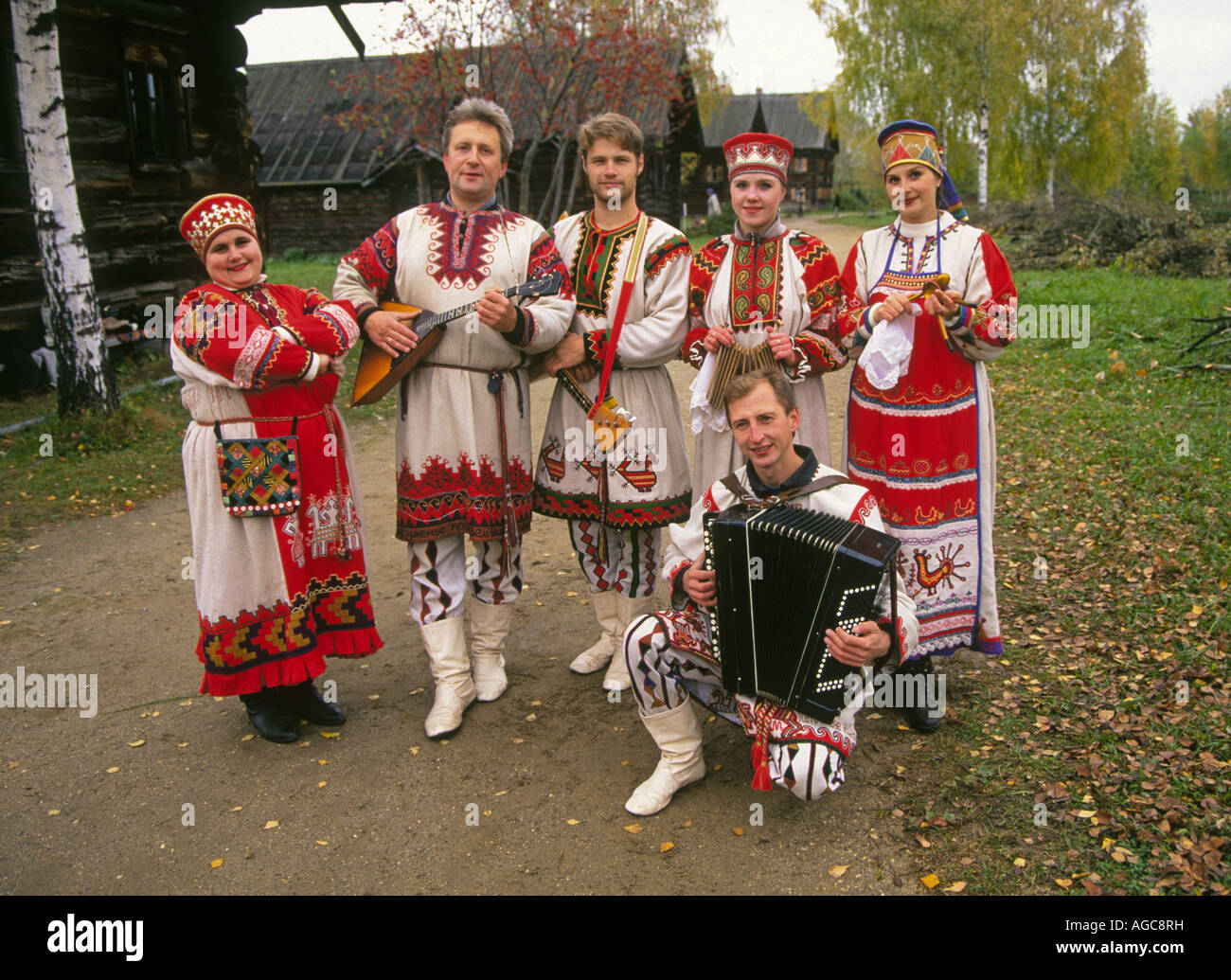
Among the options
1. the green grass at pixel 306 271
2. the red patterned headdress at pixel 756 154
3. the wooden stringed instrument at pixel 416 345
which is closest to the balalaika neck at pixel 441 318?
the wooden stringed instrument at pixel 416 345

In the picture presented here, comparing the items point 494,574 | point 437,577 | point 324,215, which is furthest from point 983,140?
point 437,577

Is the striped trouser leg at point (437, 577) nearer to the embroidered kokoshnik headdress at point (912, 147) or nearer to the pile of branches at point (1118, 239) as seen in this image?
the embroidered kokoshnik headdress at point (912, 147)

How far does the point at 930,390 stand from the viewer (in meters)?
3.50

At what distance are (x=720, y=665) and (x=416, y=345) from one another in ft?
5.22

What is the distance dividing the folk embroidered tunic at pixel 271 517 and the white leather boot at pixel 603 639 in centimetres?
100

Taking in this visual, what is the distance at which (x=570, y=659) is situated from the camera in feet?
14.1

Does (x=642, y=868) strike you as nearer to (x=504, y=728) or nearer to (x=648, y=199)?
(x=504, y=728)

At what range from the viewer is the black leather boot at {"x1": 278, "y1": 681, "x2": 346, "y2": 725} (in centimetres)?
373

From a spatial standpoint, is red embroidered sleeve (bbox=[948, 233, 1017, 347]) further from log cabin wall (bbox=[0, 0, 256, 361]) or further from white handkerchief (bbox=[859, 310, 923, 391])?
log cabin wall (bbox=[0, 0, 256, 361])

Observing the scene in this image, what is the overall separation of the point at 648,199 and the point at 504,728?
918 inches

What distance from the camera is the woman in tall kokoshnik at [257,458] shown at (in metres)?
3.21

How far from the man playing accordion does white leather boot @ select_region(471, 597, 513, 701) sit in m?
0.91

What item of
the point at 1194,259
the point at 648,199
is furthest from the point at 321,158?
the point at 1194,259

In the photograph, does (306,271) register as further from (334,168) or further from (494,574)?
(494,574)
